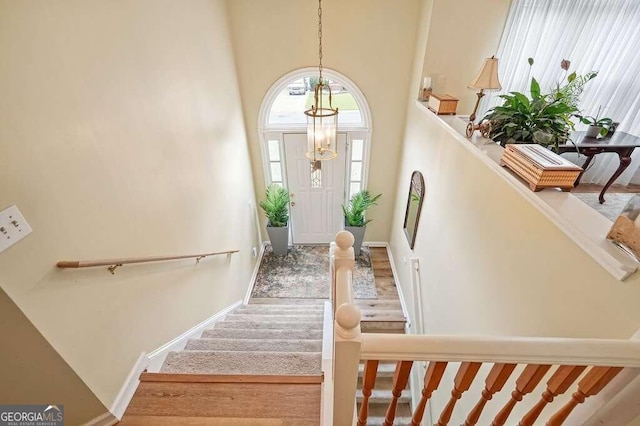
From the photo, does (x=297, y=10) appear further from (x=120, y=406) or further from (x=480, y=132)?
(x=120, y=406)

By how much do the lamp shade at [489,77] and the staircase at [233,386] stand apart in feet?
8.04

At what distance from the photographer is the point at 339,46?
11.6ft

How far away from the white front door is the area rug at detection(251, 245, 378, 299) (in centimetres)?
33

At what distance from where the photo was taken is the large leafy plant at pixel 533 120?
1.85 meters

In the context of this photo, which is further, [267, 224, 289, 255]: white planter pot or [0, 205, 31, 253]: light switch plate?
[267, 224, 289, 255]: white planter pot

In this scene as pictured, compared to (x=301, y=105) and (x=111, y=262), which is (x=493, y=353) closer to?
(x=111, y=262)

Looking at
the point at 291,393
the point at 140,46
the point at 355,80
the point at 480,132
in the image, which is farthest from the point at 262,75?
the point at 291,393

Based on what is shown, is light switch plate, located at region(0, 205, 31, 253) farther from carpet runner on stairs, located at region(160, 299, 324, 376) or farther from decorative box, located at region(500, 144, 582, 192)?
decorative box, located at region(500, 144, 582, 192)

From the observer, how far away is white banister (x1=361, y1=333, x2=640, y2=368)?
84 centimetres

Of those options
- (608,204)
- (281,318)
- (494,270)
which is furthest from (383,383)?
(608,204)

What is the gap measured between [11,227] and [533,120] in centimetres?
275

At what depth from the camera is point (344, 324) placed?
817mm

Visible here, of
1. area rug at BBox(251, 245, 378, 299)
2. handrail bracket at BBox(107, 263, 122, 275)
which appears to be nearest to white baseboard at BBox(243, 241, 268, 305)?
area rug at BBox(251, 245, 378, 299)

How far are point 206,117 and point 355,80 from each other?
2018 millimetres
